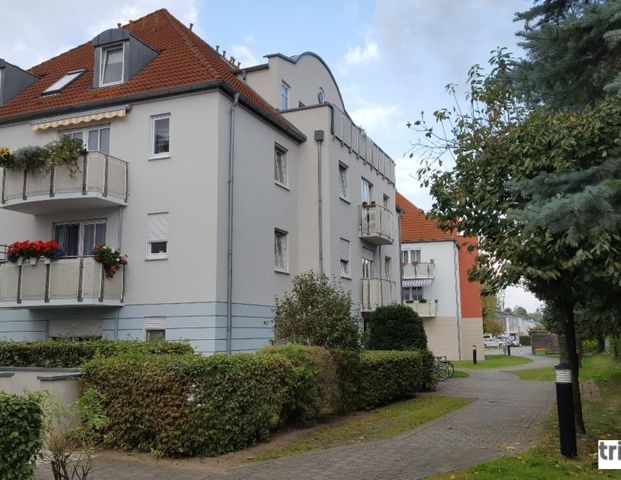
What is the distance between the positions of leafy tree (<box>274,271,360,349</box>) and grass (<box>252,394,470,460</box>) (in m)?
1.68

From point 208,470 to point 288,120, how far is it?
49.3 ft

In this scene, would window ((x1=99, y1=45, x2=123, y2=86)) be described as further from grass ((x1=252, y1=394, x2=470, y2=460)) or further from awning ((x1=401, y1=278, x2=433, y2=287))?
awning ((x1=401, y1=278, x2=433, y2=287))

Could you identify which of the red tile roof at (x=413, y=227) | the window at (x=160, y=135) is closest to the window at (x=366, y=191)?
the window at (x=160, y=135)

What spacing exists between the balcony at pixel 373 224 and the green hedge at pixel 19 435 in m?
18.6

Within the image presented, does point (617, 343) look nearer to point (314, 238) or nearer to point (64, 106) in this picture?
point (314, 238)

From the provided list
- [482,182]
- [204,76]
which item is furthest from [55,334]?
[482,182]

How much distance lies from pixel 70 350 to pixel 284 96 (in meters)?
13.0

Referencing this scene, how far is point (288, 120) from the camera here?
21562mm

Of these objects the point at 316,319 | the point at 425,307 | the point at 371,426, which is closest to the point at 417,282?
the point at 425,307

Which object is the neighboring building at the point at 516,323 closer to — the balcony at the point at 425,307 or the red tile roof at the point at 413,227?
the red tile roof at the point at 413,227

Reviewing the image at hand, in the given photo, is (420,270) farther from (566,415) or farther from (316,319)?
(566,415)

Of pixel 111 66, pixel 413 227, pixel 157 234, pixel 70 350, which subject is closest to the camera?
pixel 70 350

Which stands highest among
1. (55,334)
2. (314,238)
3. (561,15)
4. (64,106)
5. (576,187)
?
(64,106)

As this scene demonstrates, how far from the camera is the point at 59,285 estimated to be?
1627cm
